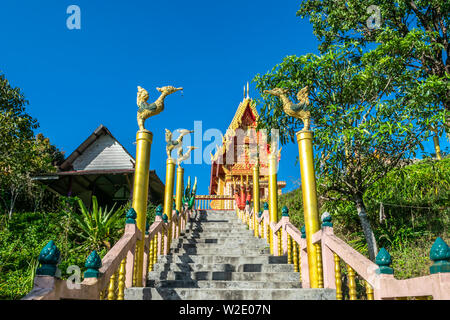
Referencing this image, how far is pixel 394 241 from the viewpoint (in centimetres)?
830

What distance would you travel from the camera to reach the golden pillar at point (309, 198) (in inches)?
182

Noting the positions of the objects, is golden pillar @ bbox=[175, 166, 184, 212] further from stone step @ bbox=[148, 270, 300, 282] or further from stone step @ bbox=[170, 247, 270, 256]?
stone step @ bbox=[148, 270, 300, 282]

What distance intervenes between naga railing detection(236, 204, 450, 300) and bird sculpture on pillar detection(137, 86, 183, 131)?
302 cm

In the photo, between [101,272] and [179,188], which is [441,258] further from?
[179,188]

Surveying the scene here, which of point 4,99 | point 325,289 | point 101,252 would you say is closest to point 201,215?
point 101,252

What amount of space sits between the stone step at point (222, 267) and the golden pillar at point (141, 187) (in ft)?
4.51

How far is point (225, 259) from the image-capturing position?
6.41 meters

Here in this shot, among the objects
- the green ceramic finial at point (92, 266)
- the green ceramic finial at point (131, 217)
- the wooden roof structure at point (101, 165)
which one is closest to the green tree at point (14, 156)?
the wooden roof structure at point (101, 165)

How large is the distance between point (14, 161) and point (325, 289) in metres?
11.5

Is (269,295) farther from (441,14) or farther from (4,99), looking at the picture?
(4,99)

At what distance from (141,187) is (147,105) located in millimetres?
1365

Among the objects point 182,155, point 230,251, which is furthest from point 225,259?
point 182,155

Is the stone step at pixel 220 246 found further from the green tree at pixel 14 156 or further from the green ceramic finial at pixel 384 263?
the green tree at pixel 14 156

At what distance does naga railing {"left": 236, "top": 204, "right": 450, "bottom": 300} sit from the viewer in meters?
2.25
